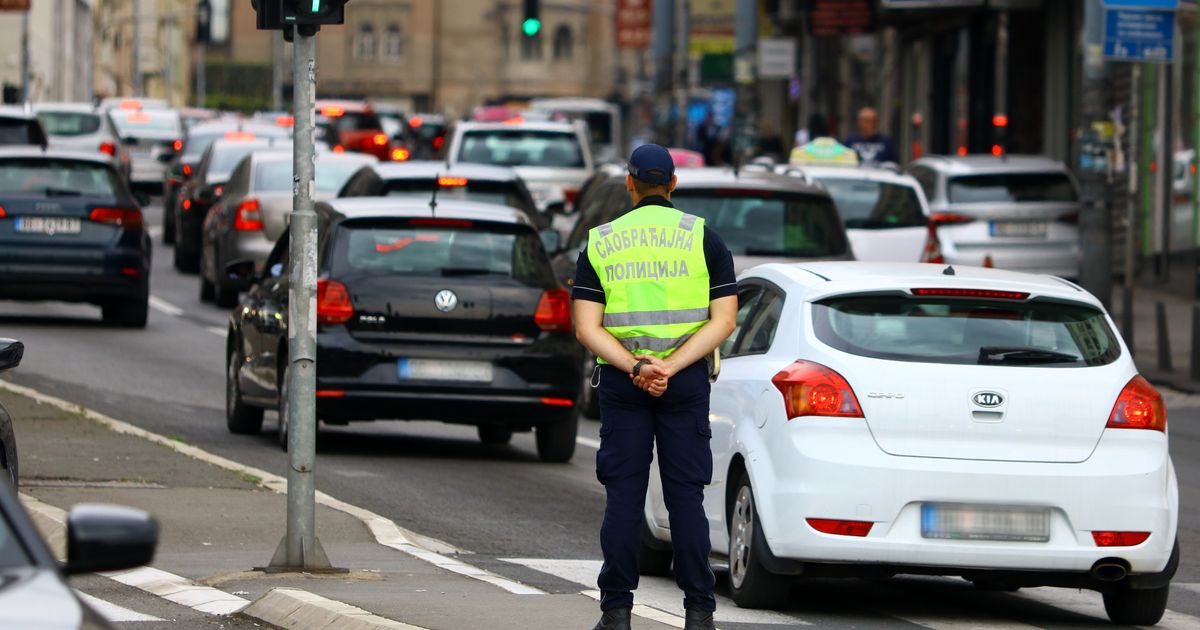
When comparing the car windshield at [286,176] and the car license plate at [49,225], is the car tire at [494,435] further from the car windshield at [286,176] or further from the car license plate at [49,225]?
the car windshield at [286,176]

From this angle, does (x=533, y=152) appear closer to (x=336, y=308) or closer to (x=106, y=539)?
(x=336, y=308)

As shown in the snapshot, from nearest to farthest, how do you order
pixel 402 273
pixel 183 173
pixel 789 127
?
pixel 402 273 < pixel 183 173 < pixel 789 127

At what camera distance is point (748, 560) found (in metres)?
9.41

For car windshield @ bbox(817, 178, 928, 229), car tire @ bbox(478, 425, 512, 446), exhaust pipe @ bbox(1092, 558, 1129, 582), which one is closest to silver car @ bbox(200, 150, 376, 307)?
car windshield @ bbox(817, 178, 928, 229)

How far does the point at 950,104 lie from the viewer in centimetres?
4438

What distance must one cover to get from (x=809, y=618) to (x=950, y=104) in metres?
35.8

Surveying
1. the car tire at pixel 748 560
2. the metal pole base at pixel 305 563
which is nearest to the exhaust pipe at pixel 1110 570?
the car tire at pixel 748 560

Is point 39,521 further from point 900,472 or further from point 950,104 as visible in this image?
point 950,104

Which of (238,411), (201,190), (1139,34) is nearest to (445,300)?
(238,411)

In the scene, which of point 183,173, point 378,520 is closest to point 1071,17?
point 183,173

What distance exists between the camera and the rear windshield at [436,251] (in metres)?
14.6

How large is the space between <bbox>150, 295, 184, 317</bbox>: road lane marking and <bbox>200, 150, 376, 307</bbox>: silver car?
45 cm

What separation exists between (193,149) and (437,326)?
22746 millimetres

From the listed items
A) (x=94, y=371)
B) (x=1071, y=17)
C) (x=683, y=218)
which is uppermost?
(x=1071, y=17)
